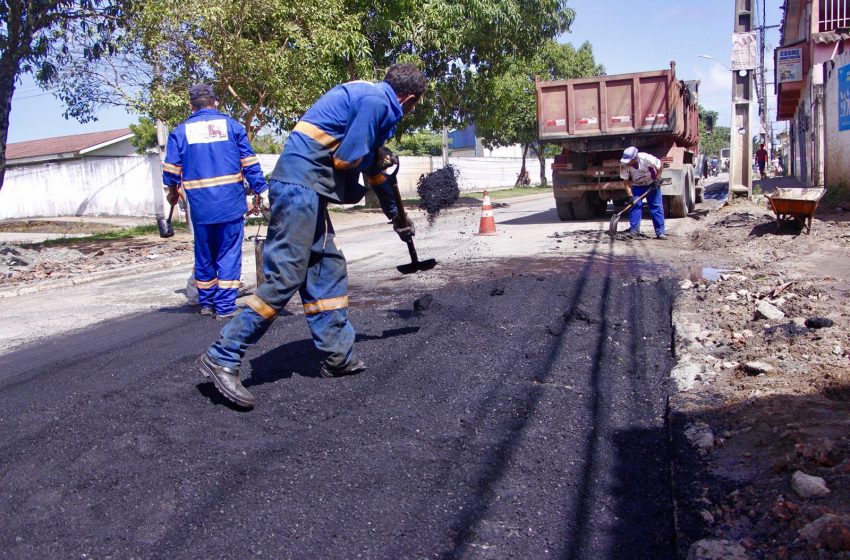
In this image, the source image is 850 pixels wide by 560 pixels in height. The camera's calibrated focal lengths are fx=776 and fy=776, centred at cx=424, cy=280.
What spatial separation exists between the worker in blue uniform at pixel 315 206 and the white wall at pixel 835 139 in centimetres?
1427

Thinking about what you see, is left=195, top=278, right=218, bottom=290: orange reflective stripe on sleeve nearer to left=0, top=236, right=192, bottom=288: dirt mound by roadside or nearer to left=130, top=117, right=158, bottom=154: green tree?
left=0, top=236, right=192, bottom=288: dirt mound by roadside

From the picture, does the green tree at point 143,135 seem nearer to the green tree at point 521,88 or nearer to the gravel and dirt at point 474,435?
the green tree at point 521,88

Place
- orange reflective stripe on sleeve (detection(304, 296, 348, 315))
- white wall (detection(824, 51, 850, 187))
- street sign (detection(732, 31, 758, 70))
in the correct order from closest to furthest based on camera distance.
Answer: orange reflective stripe on sleeve (detection(304, 296, 348, 315))
white wall (detection(824, 51, 850, 187))
street sign (detection(732, 31, 758, 70))

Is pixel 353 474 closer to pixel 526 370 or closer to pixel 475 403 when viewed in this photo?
pixel 475 403

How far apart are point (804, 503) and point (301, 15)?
1522 centimetres

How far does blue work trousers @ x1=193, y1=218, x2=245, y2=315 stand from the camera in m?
6.16

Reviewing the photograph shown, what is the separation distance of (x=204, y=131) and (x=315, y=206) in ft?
8.06

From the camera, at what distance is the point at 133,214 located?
24.7m

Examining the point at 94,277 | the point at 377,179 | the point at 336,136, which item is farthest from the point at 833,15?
the point at 336,136

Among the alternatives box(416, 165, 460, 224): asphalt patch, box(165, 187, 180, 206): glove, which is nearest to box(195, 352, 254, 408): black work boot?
box(165, 187, 180, 206): glove

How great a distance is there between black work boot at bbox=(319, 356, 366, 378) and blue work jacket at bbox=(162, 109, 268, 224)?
7.37ft

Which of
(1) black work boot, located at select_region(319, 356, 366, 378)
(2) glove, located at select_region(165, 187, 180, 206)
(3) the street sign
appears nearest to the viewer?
(1) black work boot, located at select_region(319, 356, 366, 378)

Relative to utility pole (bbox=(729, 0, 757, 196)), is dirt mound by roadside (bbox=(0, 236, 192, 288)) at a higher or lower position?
lower

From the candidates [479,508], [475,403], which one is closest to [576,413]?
[475,403]
